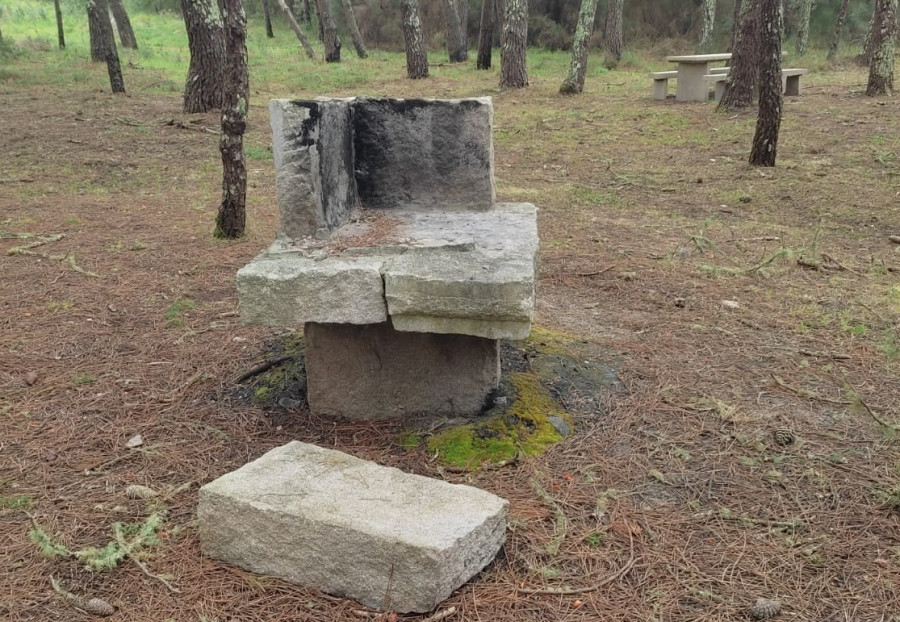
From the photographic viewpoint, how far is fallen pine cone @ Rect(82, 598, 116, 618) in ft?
8.09

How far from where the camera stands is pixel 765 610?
8.02ft

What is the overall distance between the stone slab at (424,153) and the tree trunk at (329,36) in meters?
17.0

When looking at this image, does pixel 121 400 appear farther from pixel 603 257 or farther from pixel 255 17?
pixel 255 17

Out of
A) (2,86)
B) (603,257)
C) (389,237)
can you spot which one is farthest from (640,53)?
(389,237)

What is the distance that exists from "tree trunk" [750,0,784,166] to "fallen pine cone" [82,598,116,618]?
822 centimetres

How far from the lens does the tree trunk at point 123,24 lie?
18.8 m

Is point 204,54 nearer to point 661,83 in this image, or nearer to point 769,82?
point 769,82

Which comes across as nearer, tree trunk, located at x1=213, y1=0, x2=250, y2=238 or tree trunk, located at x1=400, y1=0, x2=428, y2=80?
tree trunk, located at x1=213, y1=0, x2=250, y2=238

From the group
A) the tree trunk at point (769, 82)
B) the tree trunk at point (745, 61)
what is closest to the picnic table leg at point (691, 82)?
the tree trunk at point (745, 61)

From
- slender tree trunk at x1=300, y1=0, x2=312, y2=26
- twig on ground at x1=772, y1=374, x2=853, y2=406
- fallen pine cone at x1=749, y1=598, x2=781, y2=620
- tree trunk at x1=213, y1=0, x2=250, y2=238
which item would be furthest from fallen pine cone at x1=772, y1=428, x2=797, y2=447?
slender tree trunk at x1=300, y1=0, x2=312, y2=26

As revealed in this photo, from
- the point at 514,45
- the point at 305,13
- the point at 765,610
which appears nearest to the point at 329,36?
the point at 514,45

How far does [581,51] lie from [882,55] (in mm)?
4937

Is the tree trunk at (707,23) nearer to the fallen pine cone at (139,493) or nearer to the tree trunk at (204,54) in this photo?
the tree trunk at (204,54)

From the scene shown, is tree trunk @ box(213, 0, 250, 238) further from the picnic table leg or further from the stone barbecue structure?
the picnic table leg
